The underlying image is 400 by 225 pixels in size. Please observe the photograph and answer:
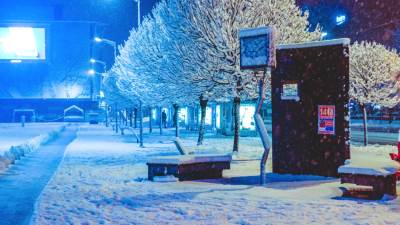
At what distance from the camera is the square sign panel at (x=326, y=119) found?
500 inches

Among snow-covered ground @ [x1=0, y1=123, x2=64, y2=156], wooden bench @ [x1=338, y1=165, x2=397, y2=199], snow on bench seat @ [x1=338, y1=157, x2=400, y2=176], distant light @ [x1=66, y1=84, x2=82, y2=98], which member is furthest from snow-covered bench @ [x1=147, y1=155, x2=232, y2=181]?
distant light @ [x1=66, y1=84, x2=82, y2=98]

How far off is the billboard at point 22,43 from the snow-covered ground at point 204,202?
67572 mm

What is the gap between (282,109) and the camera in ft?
44.3

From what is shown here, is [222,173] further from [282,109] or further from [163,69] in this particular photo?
[163,69]

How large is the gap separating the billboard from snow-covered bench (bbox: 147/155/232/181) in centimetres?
6936

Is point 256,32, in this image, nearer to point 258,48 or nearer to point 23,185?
point 258,48

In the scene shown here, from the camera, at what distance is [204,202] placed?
9.45 m

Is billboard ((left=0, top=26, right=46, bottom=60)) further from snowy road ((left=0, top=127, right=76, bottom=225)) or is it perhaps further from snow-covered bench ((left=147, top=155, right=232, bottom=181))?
snow-covered bench ((left=147, top=155, right=232, bottom=181))

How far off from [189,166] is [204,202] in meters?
3.15

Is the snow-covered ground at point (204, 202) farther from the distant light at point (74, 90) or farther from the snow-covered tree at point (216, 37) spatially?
the distant light at point (74, 90)

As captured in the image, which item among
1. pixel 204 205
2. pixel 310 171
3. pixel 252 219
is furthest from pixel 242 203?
pixel 310 171

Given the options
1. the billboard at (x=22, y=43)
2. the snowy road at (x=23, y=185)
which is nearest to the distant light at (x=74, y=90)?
the billboard at (x=22, y=43)

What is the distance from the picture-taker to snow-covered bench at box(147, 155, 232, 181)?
12430 millimetres

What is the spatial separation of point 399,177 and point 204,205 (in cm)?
540
